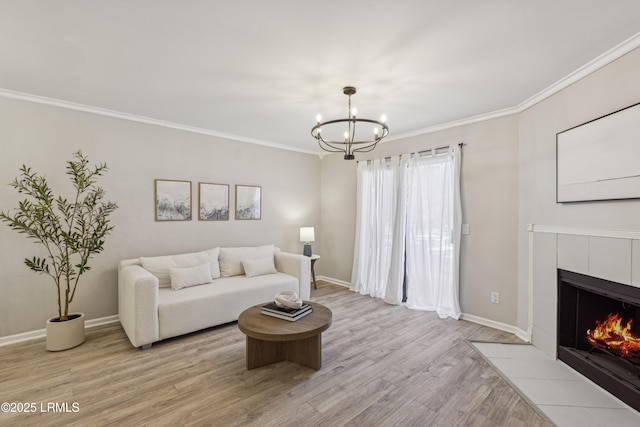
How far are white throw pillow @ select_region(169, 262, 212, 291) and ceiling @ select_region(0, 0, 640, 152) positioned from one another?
195 centimetres

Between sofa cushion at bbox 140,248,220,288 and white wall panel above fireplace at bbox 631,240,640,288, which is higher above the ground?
white wall panel above fireplace at bbox 631,240,640,288

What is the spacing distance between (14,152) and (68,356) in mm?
2168

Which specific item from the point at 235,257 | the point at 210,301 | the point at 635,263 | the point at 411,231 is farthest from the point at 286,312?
the point at 635,263

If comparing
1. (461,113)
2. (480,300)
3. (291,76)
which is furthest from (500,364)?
(291,76)

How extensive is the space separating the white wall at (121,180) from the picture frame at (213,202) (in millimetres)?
74

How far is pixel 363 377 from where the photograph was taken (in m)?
2.46

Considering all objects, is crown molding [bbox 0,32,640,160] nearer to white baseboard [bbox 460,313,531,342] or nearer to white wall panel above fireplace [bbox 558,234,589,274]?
white wall panel above fireplace [bbox 558,234,589,274]

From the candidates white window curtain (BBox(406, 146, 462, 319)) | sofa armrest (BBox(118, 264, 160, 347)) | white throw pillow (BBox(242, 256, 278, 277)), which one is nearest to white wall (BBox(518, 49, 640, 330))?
white window curtain (BBox(406, 146, 462, 319))

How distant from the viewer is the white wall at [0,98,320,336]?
306 centimetres

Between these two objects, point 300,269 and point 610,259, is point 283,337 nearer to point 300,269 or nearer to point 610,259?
point 300,269

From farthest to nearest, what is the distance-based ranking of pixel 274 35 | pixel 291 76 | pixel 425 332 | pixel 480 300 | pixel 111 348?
pixel 480 300 < pixel 425 332 < pixel 111 348 < pixel 291 76 < pixel 274 35

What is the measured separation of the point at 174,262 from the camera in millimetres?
3715

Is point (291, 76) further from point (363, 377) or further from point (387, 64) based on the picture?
point (363, 377)

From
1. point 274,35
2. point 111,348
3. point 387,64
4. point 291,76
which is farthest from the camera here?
point 111,348
